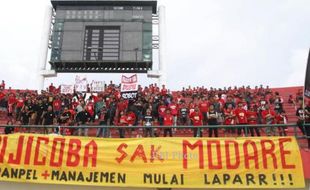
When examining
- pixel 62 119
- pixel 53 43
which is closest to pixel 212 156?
pixel 62 119

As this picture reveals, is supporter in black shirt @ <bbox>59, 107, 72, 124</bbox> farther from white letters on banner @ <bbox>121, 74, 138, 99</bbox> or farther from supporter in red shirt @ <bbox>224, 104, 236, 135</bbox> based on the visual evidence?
supporter in red shirt @ <bbox>224, 104, 236, 135</bbox>

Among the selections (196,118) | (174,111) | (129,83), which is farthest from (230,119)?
(129,83)

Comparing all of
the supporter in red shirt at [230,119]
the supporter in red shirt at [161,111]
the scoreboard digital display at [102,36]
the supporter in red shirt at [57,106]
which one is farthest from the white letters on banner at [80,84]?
the supporter in red shirt at [230,119]

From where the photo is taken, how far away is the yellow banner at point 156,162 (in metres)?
8.57

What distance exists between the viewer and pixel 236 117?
1259 cm

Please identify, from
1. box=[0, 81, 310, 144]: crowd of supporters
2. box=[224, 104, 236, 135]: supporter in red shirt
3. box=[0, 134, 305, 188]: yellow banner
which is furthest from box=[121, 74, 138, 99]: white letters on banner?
box=[0, 134, 305, 188]: yellow banner

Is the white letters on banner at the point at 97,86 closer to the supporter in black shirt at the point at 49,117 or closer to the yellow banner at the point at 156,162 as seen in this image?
the supporter in black shirt at the point at 49,117

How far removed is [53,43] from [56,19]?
6.58ft

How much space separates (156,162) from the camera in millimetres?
8945

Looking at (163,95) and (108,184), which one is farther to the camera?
(163,95)

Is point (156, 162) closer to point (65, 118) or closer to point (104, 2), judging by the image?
point (65, 118)

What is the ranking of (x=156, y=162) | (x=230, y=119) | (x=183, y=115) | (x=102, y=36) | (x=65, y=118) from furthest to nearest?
(x=102, y=36) → (x=183, y=115) → (x=65, y=118) → (x=230, y=119) → (x=156, y=162)

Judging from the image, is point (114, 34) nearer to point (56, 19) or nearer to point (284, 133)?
point (56, 19)

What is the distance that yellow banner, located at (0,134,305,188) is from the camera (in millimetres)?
8570
